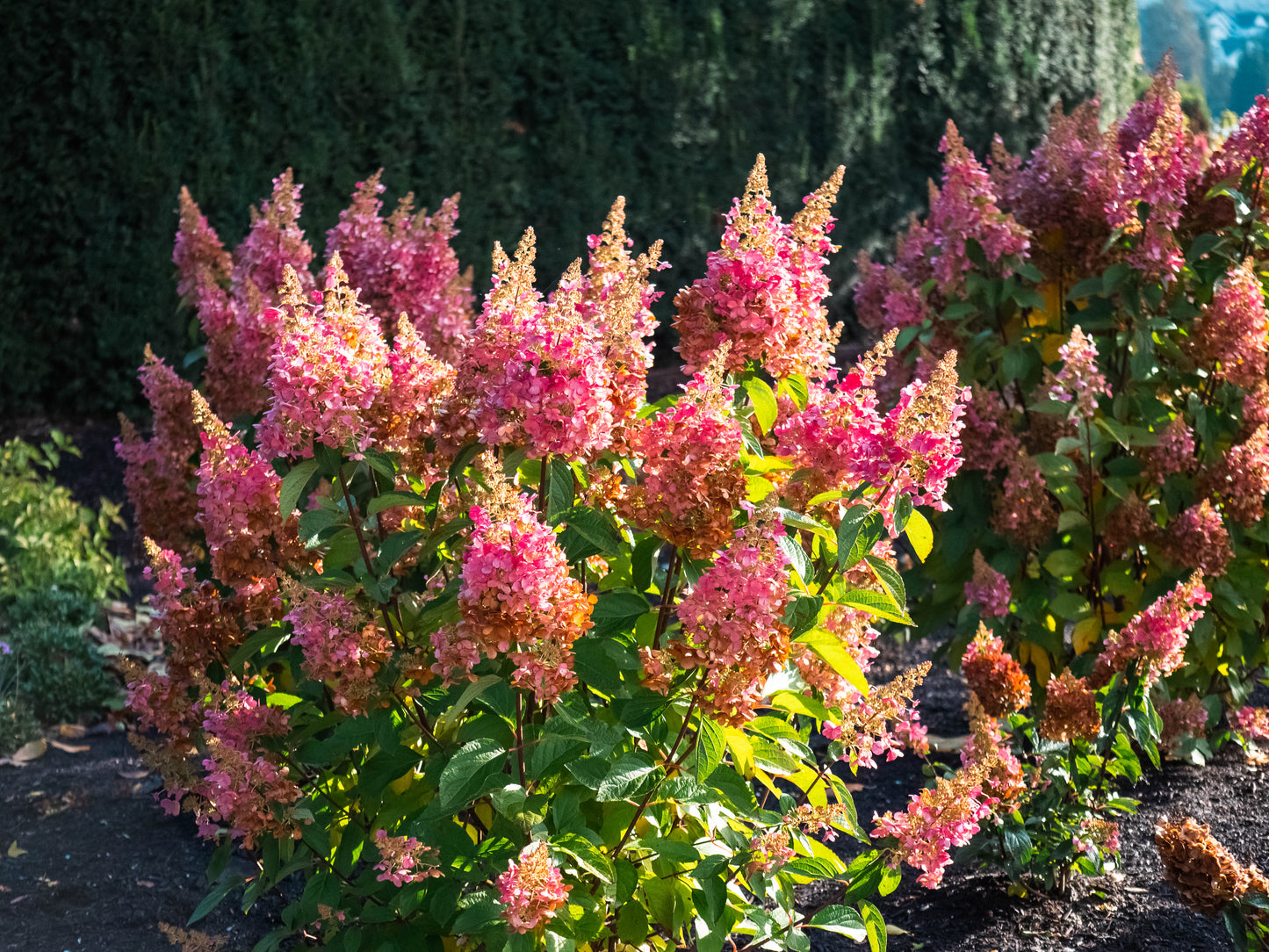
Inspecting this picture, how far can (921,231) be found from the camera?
400 cm

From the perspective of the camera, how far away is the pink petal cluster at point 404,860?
1.87 m

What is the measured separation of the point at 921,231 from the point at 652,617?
8.06 ft

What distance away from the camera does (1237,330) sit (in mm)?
3189

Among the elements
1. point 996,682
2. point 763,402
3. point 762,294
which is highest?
point 762,294

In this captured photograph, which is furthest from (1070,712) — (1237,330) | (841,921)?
(1237,330)

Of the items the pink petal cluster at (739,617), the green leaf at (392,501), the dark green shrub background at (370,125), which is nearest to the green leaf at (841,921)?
the pink petal cluster at (739,617)

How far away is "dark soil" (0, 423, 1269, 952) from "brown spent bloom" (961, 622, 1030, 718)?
1.72 ft

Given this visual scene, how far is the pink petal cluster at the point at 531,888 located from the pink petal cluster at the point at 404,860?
0.26 metres

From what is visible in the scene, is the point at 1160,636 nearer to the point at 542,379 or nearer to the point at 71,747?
the point at 542,379

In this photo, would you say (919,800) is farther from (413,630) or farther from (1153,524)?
(1153,524)

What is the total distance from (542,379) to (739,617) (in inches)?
17.9

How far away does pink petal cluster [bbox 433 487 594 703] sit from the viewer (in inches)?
62.4

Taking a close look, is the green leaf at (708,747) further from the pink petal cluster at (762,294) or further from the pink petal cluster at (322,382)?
the pink petal cluster at (322,382)

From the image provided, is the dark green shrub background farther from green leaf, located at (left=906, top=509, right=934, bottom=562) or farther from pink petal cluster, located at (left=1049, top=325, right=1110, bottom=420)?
green leaf, located at (left=906, top=509, right=934, bottom=562)
